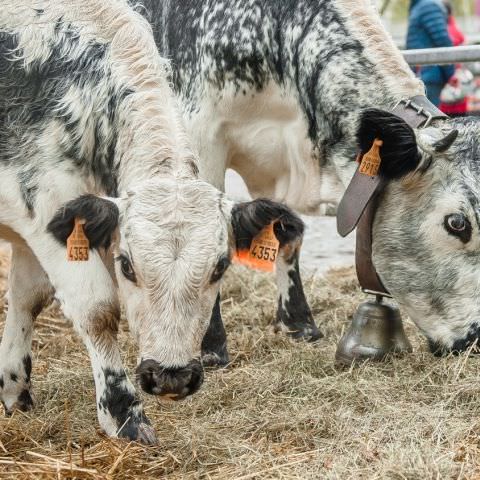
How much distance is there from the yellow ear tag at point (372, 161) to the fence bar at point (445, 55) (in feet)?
5.42

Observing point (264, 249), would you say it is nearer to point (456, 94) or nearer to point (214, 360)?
point (214, 360)

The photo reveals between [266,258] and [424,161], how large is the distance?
1330 millimetres

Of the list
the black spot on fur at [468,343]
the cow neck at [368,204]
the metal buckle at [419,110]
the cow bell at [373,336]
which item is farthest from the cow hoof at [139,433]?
the metal buckle at [419,110]

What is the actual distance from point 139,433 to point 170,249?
842mm

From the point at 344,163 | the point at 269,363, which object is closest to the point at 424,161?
the point at 344,163

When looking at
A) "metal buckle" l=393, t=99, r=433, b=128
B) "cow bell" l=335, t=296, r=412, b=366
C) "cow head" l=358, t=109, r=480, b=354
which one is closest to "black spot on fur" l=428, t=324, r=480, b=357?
"cow head" l=358, t=109, r=480, b=354

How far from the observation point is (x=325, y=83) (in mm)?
5828

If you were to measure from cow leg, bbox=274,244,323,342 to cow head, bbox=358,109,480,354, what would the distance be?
0.91 m

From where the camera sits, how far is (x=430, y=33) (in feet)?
33.9

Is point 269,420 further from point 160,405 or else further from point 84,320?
point 84,320

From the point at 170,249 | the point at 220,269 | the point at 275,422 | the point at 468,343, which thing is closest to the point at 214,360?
the point at 275,422

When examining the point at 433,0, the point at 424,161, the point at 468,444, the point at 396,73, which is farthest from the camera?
the point at 433,0

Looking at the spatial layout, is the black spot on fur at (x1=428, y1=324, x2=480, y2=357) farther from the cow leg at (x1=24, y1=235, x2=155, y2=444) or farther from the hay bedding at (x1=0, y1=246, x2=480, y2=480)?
the cow leg at (x1=24, y1=235, x2=155, y2=444)

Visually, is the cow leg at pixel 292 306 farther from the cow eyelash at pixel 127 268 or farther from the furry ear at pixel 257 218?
the cow eyelash at pixel 127 268
